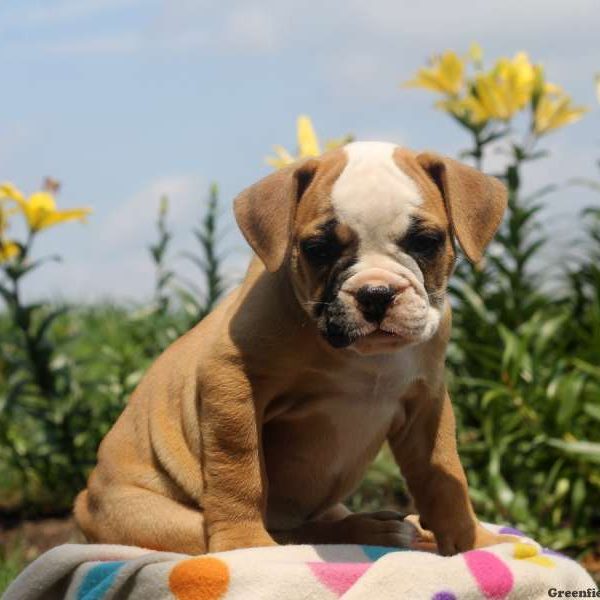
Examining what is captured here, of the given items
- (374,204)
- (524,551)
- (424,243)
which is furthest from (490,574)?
(374,204)

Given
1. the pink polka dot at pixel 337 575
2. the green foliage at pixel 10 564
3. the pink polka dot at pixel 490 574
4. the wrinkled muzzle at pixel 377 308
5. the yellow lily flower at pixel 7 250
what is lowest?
the green foliage at pixel 10 564

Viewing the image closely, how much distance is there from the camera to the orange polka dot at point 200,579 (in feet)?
8.19

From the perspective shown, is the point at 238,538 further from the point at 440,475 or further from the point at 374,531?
the point at 440,475

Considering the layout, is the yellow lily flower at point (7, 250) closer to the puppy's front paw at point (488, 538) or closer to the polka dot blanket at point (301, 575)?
the polka dot blanket at point (301, 575)

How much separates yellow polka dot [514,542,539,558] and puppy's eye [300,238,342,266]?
0.90 metres

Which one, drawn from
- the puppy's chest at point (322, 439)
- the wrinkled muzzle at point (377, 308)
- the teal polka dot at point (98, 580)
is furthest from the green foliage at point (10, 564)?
the wrinkled muzzle at point (377, 308)

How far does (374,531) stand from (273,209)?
3.03 feet

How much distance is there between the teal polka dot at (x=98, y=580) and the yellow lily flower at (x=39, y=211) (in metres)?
2.91

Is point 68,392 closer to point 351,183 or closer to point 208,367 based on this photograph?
point 208,367

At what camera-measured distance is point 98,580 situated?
275 centimetres

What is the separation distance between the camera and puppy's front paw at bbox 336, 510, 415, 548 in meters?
2.96

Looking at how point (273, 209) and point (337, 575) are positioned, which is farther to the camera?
point (273, 209)

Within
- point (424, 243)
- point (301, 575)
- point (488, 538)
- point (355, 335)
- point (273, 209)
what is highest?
point (273, 209)

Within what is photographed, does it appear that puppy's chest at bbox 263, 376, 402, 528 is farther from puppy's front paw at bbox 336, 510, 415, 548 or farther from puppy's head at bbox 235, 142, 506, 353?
puppy's head at bbox 235, 142, 506, 353
